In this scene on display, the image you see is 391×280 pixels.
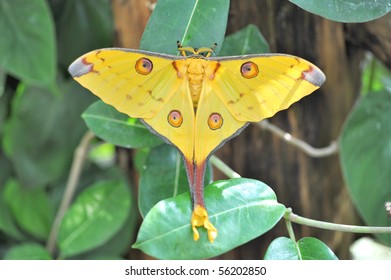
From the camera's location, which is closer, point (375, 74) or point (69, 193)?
point (69, 193)

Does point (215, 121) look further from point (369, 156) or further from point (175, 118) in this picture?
point (369, 156)

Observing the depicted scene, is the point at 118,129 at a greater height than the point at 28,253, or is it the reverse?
the point at 118,129

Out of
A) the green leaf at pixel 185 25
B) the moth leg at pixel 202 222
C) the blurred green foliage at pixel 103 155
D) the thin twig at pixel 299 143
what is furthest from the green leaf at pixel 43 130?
the moth leg at pixel 202 222

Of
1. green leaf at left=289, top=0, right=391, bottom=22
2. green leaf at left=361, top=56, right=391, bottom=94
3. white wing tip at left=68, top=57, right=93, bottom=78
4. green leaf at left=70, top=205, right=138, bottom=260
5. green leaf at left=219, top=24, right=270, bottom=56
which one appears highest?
green leaf at left=289, top=0, right=391, bottom=22

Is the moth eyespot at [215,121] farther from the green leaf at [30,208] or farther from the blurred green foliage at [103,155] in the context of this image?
the green leaf at [30,208]

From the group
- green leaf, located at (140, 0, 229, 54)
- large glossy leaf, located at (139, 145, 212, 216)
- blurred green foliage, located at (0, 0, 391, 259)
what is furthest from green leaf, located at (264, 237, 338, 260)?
green leaf, located at (140, 0, 229, 54)

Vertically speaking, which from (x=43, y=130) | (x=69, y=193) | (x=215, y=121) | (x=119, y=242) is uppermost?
(x=215, y=121)

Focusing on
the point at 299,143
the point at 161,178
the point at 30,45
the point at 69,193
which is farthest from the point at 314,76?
the point at 69,193

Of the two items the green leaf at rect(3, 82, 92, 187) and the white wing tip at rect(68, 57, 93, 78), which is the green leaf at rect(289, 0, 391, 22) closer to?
the white wing tip at rect(68, 57, 93, 78)
